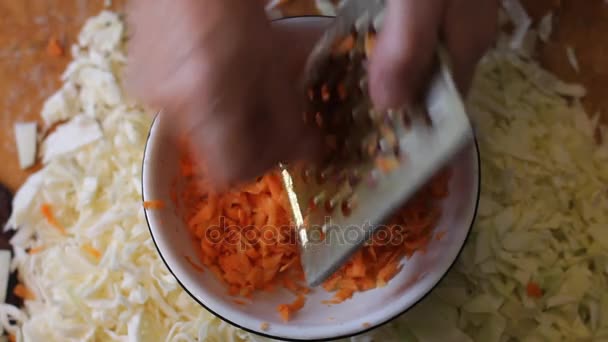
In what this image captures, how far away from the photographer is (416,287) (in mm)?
767

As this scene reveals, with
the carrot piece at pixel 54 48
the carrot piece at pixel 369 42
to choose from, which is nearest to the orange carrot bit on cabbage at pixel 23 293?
the carrot piece at pixel 54 48

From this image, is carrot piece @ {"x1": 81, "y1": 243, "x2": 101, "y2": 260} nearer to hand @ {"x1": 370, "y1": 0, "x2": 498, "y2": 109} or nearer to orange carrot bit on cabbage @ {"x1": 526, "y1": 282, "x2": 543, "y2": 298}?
hand @ {"x1": 370, "y1": 0, "x2": 498, "y2": 109}

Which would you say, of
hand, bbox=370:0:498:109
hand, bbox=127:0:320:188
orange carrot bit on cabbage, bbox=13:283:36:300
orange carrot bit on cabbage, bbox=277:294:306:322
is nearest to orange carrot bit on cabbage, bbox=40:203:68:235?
orange carrot bit on cabbage, bbox=13:283:36:300

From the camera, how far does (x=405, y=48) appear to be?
0.54m

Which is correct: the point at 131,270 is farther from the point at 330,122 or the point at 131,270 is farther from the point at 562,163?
the point at 562,163

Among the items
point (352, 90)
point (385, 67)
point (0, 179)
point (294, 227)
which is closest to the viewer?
point (385, 67)

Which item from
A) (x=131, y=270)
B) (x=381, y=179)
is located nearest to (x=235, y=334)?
(x=131, y=270)

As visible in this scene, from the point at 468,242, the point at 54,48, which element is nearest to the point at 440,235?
the point at 468,242

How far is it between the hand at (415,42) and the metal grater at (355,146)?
0.02m

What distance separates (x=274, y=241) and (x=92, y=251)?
0.34m

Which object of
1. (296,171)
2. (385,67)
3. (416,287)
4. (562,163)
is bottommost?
(562,163)

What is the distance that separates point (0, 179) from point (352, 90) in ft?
2.40

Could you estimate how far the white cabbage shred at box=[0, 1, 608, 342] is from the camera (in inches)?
35.9

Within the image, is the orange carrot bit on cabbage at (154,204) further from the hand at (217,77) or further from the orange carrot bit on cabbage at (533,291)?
the orange carrot bit on cabbage at (533,291)
